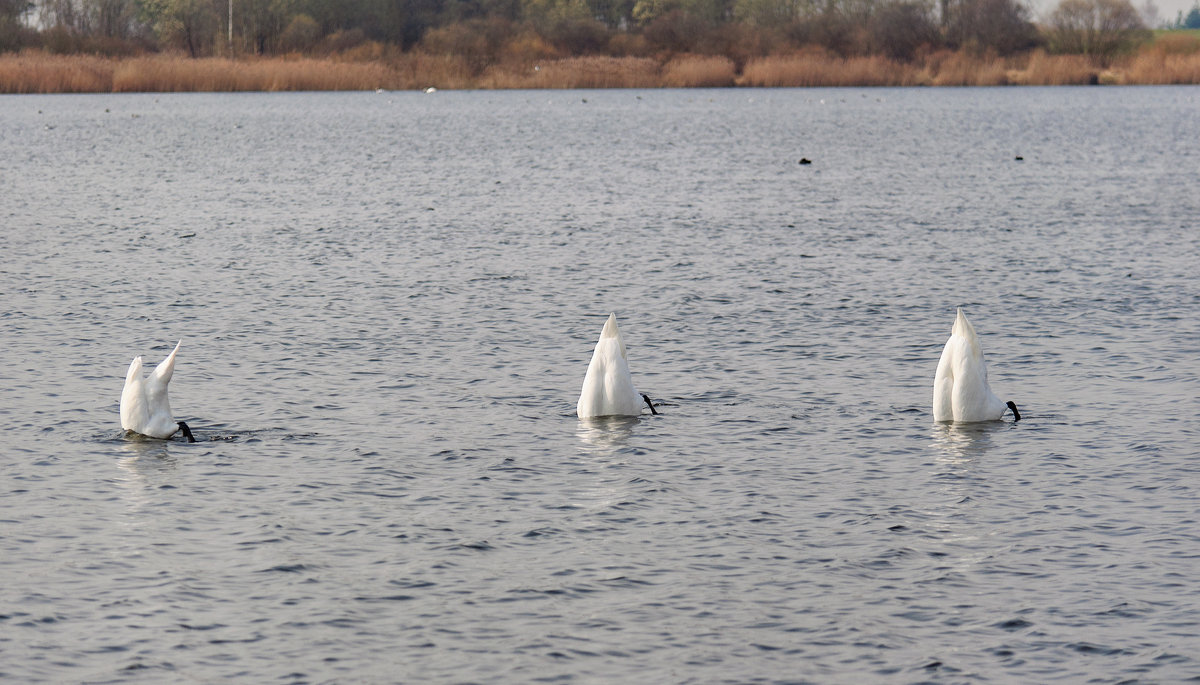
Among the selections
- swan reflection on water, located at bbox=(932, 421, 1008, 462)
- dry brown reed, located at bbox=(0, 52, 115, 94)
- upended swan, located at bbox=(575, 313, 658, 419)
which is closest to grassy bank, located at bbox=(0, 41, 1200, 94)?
dry brown reed, located at bbox=(0, 52, 115, 94)

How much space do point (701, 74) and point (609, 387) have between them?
273ft

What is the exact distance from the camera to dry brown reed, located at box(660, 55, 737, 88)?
306 feet

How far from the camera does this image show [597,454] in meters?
12.2

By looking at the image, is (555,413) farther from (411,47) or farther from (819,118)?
(411,47)

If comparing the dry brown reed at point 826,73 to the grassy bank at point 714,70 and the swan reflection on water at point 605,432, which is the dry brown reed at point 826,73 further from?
the swan reflection on water at point 605,432

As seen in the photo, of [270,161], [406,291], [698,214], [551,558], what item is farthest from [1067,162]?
[551,558]

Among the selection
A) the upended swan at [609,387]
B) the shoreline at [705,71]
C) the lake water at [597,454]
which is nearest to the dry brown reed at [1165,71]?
the shoreline at [705,71]

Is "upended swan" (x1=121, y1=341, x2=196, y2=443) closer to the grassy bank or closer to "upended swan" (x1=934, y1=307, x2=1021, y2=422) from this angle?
"upended swan" (x1=934, y1=307, x2=1021, y2=422)

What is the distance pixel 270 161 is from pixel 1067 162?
24.6 metres

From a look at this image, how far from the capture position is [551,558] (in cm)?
959

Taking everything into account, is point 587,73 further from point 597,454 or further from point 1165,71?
point 597,454

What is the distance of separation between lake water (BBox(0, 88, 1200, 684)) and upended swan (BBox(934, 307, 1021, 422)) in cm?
21

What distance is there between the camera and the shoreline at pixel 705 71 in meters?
87.6

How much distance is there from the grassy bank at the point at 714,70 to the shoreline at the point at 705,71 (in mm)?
63
